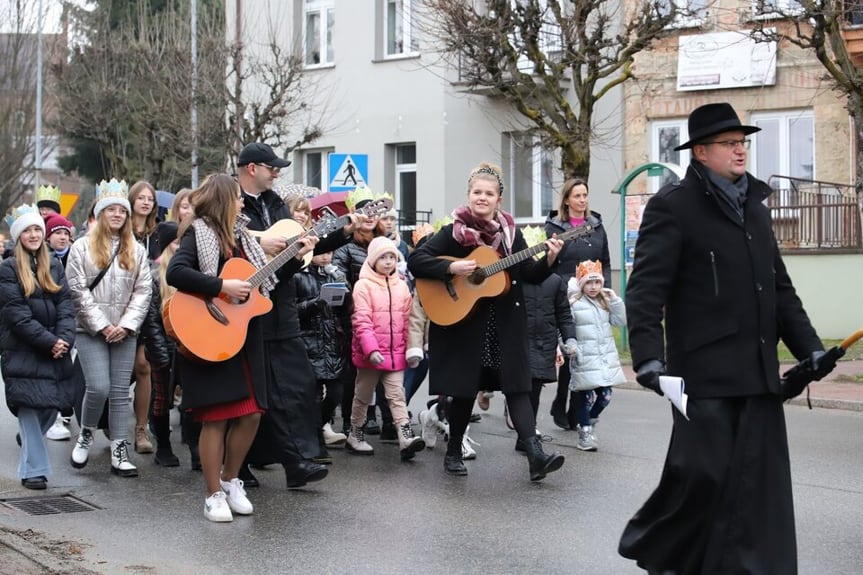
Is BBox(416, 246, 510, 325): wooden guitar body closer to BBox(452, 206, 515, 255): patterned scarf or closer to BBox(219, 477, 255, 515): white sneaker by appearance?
BBox(452, 206, 515, 255): patterned scarf

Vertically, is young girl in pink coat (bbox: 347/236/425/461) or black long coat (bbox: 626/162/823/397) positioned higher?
black long coat (bbox: 626/162/823/397)

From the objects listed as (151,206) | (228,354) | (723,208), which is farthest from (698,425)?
(151,206)

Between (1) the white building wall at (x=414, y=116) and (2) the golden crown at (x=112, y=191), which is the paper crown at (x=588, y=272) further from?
(1) the white building wall at (x=414, y=116)

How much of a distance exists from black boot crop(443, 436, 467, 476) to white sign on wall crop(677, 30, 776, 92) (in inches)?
596

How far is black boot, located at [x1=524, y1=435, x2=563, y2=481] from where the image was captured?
848cm

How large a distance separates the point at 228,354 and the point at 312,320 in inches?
93.0

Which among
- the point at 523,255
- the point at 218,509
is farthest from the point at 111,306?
the point at 523,255

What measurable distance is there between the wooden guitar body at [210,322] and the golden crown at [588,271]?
3712mm

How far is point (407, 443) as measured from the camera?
31.6ft

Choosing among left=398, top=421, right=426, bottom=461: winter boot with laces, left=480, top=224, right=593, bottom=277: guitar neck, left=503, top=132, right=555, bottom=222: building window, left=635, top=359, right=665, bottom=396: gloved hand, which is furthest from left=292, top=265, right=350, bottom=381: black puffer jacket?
left=503, top=132, right=555, bottom=222: building window

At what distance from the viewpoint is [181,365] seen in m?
7.68

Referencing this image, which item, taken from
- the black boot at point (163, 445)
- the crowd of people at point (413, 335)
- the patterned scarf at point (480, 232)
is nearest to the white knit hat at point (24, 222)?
the crowd of people at point (413, 335)

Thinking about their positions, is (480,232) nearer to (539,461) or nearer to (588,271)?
(539,461)

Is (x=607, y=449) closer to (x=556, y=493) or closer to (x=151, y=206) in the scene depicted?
(x=556, y=493)
